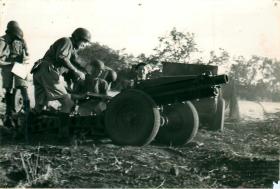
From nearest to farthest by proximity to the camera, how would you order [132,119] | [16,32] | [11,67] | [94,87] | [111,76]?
[132,119] < [16,32] < [11,67] < [94,87] < [111,76]

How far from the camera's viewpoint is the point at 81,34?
26.5ft

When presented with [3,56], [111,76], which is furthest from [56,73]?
[111,76]

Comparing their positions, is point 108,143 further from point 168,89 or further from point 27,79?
point 27,79

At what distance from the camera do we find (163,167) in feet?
22.1

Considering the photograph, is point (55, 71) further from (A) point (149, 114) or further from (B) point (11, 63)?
(A) point (149, 114)

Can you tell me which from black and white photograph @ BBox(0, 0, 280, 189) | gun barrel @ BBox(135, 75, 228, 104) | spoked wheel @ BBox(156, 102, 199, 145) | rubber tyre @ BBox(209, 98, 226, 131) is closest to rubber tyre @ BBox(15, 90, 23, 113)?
black and white photograph @ BBox(0, 0, 280, 189)

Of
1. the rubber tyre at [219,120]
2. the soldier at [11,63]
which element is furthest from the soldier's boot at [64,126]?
the rubber tyre at [219,120]

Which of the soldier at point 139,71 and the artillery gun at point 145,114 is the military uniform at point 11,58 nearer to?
the artillery gun at point 145,114

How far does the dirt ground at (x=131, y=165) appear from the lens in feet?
20.5

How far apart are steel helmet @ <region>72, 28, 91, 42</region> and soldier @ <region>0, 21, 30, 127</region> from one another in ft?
2.85

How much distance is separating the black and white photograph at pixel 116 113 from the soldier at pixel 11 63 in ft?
0.06

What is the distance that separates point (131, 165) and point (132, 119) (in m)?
1.11

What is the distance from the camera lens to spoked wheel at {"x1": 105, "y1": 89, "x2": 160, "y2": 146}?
7.41m

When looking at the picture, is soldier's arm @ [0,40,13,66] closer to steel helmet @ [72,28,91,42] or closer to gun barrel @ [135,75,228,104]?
steel helmet @ [72,28,91,42]
